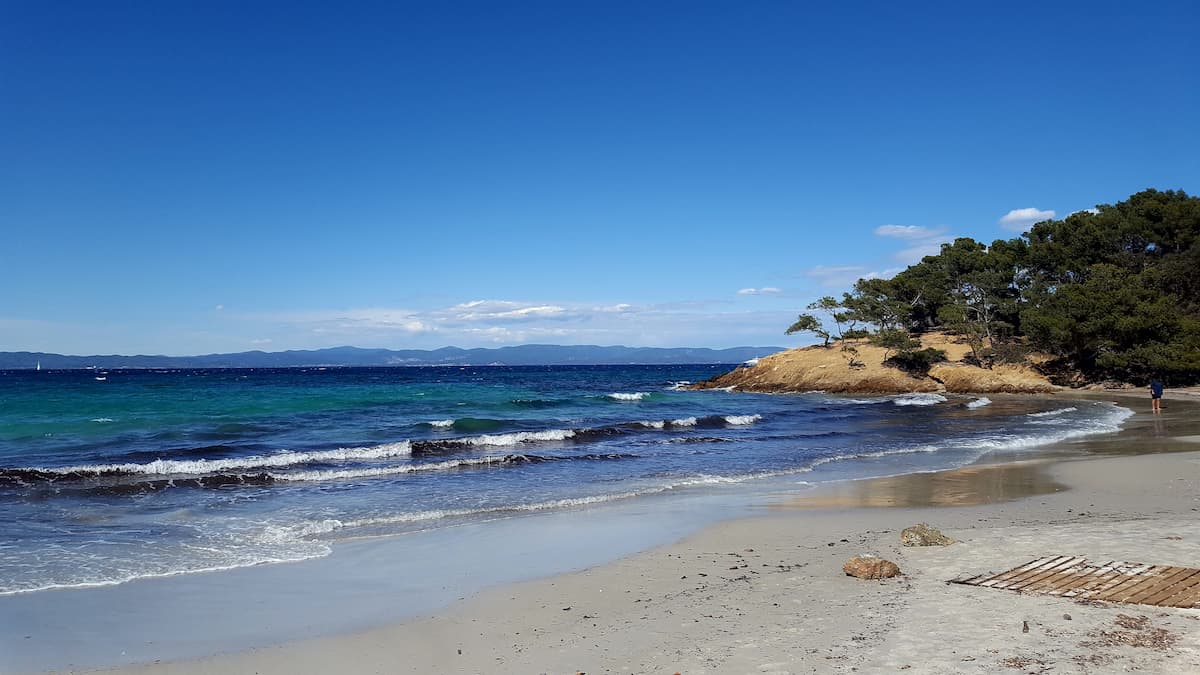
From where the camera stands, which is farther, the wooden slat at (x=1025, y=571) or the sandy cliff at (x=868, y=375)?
the sandy cliff at (x=868, y=375)

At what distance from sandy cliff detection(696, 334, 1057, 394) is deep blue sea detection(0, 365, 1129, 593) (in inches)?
363

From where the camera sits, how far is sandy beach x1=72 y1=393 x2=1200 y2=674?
557 centimetres

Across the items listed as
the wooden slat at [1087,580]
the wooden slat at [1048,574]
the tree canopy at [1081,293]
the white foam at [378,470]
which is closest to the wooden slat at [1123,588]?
the wooden slat at [1087,580]

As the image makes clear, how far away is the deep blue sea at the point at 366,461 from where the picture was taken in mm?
11070

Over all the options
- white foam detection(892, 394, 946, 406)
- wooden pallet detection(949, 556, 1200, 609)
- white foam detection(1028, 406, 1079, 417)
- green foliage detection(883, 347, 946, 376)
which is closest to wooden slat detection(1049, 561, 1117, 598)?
wooden pallet detection(949, 556, 1200, 609)

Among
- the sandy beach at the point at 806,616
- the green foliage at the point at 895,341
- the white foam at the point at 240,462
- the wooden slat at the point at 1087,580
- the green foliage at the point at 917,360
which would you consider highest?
the green foliage at the point at 895,341

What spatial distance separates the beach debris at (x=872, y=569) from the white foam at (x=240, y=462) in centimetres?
1565

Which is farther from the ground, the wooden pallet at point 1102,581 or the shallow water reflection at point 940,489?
the wooden pallet at point 1102,581

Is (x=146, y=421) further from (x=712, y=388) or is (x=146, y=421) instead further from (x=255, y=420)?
(x=712, y=388)

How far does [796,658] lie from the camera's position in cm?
566

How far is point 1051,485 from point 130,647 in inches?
581

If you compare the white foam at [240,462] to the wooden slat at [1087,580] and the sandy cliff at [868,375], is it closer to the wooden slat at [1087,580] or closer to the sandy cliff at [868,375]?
the wooden slat at [1087,580]

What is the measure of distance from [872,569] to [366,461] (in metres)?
15.8

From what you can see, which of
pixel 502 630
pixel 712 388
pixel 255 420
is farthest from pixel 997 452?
pixel 712 388
